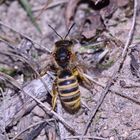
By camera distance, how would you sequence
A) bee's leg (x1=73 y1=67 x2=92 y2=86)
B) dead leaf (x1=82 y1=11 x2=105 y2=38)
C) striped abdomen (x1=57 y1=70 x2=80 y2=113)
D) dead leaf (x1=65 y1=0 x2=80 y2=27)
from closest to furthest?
striped abdomen (x1=57 y1=70 x2=80 y2=113)
bee's leg (x1=73 y1=67 x2=92 y2=86)
dead leaf (x1=82 y1=11 x2=105 y2=38)
dead leaf (x1=65 y1=0 x2=80 y2=27)

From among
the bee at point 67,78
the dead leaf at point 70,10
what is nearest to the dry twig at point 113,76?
the bee at point 67,78

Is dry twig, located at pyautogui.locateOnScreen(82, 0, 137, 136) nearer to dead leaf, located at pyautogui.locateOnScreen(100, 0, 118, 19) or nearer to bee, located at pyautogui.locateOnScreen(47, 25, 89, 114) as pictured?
bee, located at pyautogui.locateOnScreen(47, 25, 89, 114)

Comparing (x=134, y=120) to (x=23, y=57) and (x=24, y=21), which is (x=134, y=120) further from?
(x=24, y=21)

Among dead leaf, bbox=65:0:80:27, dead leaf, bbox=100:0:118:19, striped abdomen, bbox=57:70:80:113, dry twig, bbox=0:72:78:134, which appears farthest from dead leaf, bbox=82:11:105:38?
dry twig, bbox=0:72:78:134

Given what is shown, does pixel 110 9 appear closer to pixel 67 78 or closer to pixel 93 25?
pixel 93 25

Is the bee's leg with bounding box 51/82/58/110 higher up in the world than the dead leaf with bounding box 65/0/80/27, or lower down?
lower down

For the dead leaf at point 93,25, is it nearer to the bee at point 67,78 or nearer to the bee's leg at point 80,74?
the bee at point 67,78

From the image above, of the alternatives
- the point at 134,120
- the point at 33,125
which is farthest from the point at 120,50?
the point at 33,125
